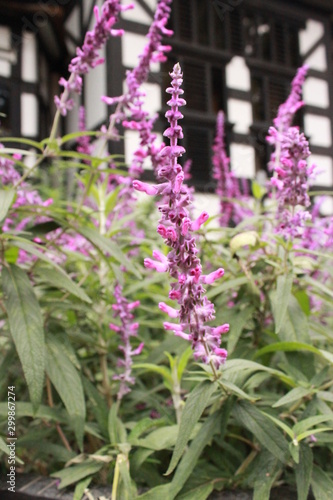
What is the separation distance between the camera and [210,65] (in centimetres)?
655

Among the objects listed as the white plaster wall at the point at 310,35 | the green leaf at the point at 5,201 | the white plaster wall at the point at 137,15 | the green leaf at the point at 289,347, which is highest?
the white plaster wall at the point at 310,35

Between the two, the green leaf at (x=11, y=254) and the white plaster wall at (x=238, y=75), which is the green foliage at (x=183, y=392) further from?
the white plaster wall at (x=238, y=75)

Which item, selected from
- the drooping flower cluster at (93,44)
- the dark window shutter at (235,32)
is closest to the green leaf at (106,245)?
the drooping flower cluster at (93,44)

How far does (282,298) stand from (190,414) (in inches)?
11.6

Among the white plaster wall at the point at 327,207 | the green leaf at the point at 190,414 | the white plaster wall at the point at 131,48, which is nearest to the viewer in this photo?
the green leaf at the point at 190,414

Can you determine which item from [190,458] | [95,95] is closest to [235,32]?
[95,95]

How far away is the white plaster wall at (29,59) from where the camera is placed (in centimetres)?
673

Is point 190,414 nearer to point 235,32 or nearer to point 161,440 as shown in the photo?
point 161,440

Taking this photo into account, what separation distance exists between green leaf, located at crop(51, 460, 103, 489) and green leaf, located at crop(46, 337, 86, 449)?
0.05 m

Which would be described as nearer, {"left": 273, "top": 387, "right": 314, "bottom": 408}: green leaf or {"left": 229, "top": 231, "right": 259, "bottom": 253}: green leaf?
{"left": 273, "top": 387, "right": 314, "bottom": 408}: green leaf

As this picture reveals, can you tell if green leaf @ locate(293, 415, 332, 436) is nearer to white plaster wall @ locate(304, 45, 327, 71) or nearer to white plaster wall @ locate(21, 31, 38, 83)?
white plaster wall @ locate(21, 31, 38, 83)

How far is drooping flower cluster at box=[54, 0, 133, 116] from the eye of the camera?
3.50ft

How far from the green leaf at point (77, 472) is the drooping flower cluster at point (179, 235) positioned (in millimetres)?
424

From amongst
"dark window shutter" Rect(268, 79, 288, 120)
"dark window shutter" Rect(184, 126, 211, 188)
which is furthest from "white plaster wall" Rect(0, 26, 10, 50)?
"dark window shutter" Rect(268, 79, 288, 120)
